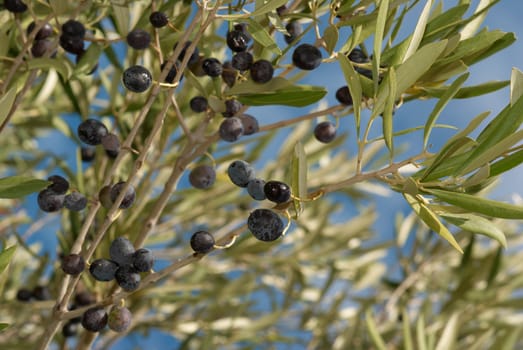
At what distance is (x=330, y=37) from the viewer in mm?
845

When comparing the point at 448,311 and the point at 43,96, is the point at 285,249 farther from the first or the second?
the point at 43,96

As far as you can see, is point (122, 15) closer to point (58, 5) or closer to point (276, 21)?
point (58, 5)

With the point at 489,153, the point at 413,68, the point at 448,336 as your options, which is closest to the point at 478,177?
the point at 489,153

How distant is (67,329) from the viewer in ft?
4.43

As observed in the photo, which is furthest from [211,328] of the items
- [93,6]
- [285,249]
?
[93,6]

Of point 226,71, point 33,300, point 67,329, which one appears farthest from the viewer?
point 33,300

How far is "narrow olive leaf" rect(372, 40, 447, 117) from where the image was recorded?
2.26 ft

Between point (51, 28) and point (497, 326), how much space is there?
57.0 inches

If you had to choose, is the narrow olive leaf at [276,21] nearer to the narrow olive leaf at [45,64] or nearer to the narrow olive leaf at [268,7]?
the narrow olive leaf at [268,7]

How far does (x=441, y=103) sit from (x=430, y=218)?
0.13 meters

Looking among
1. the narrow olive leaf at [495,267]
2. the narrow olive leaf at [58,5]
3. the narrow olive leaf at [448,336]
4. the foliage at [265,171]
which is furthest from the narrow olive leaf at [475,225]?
the narrow olive leaf at [495,267]

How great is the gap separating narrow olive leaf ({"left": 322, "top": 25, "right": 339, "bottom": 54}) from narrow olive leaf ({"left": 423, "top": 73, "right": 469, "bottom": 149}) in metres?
0.17

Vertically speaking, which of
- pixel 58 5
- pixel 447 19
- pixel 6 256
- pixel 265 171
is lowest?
pixel 265 171

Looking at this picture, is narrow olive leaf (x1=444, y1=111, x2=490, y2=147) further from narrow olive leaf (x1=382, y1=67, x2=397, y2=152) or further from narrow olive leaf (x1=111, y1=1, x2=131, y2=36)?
narrow olive leaf (x1=111, y1=1, x2=131, y2=36)
